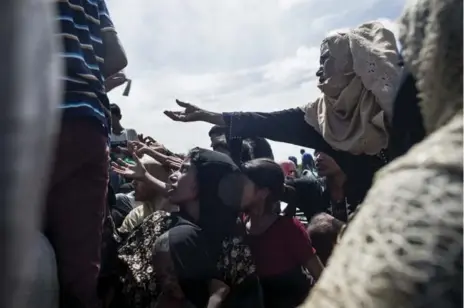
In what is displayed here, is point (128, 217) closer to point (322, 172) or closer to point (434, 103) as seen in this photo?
point (322, 172)

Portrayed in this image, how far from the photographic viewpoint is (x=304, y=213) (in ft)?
17.9

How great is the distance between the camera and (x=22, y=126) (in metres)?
0.62

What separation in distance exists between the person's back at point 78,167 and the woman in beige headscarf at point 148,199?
6.17 ft

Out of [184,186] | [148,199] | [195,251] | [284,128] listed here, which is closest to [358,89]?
[284,128]

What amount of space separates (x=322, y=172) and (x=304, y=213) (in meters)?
1.55

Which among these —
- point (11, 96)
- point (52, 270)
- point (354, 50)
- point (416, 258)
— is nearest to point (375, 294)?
point (416, 258)

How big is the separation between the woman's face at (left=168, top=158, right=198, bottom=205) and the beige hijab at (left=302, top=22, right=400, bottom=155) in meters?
0.70

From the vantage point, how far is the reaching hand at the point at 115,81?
2.59 metres

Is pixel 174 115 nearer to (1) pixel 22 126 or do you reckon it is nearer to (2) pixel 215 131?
(2) pixel 215 131

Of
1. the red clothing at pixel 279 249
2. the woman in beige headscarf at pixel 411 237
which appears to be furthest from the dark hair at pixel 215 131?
the woman in beige headscarf at pixel 411 237

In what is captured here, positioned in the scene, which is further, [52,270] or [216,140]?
[216,140]

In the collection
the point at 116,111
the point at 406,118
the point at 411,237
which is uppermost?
the point at 411,237

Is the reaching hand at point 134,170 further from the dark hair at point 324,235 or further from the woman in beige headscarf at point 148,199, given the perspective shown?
the dark hair at point 324,235

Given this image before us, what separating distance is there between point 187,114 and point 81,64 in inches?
80.4
